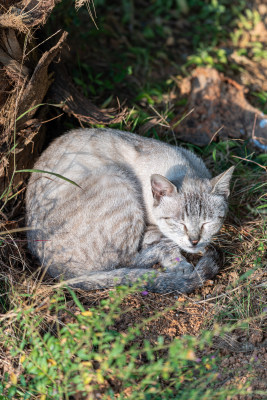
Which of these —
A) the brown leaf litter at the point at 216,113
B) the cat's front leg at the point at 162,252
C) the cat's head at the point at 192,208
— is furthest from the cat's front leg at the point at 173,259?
the brown leaf litter at the point at 216,113

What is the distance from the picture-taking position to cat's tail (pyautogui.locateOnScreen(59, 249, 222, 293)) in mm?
3496

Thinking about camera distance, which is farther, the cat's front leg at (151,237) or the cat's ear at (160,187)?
the cat's front leg at (151,237)

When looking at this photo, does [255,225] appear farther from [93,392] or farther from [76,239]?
[93,392]

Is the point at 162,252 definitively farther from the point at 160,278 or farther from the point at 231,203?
the point at 231,203

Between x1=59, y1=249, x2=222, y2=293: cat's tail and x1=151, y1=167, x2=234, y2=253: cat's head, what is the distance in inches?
8.5

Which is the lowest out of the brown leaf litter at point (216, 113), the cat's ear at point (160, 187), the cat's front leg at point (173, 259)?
the cat's front leg at point (173, 259)

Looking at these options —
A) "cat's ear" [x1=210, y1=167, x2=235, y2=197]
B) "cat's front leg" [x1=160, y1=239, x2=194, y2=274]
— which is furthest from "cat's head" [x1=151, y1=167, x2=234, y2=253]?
"cat's front leg" [x1=160, y1=239, x2=194, y2=274]

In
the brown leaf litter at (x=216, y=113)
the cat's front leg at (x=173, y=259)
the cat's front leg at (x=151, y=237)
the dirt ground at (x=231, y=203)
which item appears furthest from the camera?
the brown leaf litter at (x=216, y=113)

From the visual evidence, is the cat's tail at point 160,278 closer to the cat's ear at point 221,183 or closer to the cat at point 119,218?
the cat at point 119,218

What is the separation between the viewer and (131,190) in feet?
13.2

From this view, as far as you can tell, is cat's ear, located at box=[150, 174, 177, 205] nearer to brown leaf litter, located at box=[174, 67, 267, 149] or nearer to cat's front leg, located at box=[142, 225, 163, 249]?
cat's front leg, located at box=[142, 225, 163, 249]

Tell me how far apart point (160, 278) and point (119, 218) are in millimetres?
677

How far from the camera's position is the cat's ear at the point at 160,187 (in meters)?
3.66

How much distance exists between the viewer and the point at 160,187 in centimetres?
378
